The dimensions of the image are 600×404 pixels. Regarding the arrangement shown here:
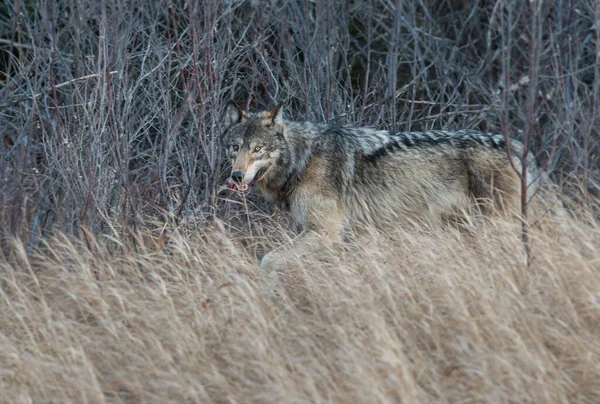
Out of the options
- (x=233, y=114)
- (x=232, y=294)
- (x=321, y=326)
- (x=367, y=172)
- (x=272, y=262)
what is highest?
(x=233, y=114)

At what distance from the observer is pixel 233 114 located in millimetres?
6742

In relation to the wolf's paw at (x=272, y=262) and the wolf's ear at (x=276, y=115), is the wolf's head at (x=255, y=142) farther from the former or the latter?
the wolf's paw at (x=272, y=262)

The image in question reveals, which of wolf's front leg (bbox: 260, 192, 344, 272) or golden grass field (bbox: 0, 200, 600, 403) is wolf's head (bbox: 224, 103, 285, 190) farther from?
golden grass field (bbox: 0, 200, 600, 403)

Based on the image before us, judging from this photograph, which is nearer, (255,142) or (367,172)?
(255,142)

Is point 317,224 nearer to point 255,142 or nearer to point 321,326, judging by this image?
point 255,142

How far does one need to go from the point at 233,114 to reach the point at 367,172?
116 centimetres

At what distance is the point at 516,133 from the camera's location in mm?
A: 9297

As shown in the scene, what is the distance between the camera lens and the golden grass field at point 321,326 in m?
3.96

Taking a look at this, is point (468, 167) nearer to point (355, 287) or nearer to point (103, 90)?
point (355, 287)

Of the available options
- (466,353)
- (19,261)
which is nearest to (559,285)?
(466,353)

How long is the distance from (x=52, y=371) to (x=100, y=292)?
90cm

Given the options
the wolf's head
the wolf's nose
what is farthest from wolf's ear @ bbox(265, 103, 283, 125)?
the wolf's nose

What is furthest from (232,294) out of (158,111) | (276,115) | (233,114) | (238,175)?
(158,111)

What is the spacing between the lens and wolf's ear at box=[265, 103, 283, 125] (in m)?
6.54
